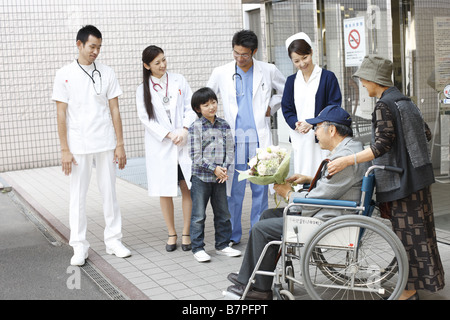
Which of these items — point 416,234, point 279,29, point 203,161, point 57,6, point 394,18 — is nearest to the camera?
point 416,234

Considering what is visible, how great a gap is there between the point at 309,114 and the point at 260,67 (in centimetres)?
70

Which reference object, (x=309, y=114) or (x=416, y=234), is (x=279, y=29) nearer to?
(x=309, y=114)

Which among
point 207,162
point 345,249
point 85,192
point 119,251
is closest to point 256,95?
point 207,162

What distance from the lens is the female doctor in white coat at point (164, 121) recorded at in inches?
222

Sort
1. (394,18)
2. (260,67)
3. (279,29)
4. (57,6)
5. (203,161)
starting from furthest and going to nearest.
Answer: (57,6)
(279,29)
(394,18)
(260,67)
(203,161)

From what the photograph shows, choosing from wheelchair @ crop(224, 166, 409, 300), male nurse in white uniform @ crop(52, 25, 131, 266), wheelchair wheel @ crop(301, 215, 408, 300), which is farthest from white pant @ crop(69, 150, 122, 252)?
wheelchair wheel @ crop(301, 215, 408, 300)

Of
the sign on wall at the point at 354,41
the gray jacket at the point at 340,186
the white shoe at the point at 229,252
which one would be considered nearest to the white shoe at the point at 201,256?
the white shoe at the point at 229,252

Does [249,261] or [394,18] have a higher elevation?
[394,18]

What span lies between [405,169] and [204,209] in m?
2.02

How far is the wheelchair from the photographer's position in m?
3.76

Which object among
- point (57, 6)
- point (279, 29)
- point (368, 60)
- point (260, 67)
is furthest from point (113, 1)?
point (368, 60)

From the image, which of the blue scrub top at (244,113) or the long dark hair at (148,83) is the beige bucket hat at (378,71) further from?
the long dark hair at (148,83)

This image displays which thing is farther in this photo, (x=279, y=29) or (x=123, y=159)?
(x=279, y=29)

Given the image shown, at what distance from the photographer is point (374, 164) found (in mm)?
4156
